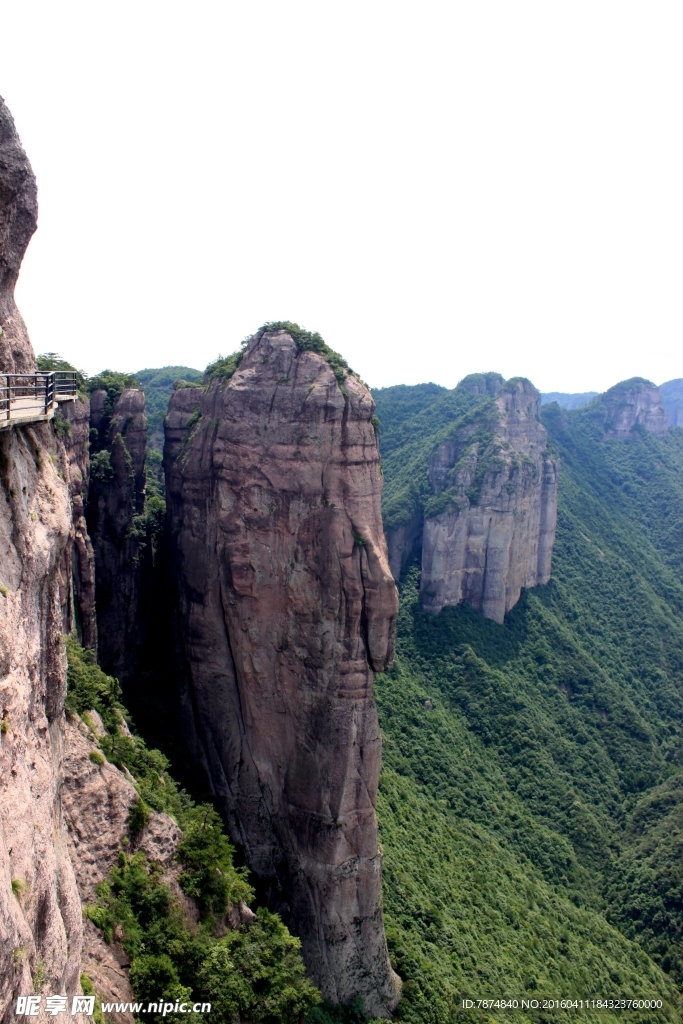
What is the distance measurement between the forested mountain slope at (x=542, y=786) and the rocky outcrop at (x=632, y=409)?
37.1 m

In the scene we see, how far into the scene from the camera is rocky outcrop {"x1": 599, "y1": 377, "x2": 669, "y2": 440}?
11444cm

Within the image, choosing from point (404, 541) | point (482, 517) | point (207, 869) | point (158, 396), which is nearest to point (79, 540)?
point (207, 869)

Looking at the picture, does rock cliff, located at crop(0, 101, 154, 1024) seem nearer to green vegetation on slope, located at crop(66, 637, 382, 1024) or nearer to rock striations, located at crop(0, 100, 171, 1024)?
rock striations, located at crop(0, 100, 171, 1024)

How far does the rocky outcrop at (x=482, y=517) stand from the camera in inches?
2413

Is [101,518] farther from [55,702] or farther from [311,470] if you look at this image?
[55,702]

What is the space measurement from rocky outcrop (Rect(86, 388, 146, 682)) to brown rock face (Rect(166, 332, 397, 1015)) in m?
6.12

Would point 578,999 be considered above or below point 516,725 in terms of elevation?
below

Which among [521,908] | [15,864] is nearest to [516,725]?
[521,908]

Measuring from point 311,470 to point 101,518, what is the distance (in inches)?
440

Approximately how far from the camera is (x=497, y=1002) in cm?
2881

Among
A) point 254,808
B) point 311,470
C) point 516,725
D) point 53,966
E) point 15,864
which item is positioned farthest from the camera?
point 516,725

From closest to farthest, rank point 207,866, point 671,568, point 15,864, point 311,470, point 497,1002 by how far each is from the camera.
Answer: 1. point 15,864
2. point 207,866
3. point 311,470
4. point 497,1002
5. point 671,568

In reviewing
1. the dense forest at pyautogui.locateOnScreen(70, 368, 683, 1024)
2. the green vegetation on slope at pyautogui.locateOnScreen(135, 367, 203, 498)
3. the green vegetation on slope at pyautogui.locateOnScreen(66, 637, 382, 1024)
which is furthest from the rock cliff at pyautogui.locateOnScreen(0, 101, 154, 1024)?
the green vegetation on slope at pyautogui.locateOnScreen(135, 367, 203, 498)

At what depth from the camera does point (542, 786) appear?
49.3 m
